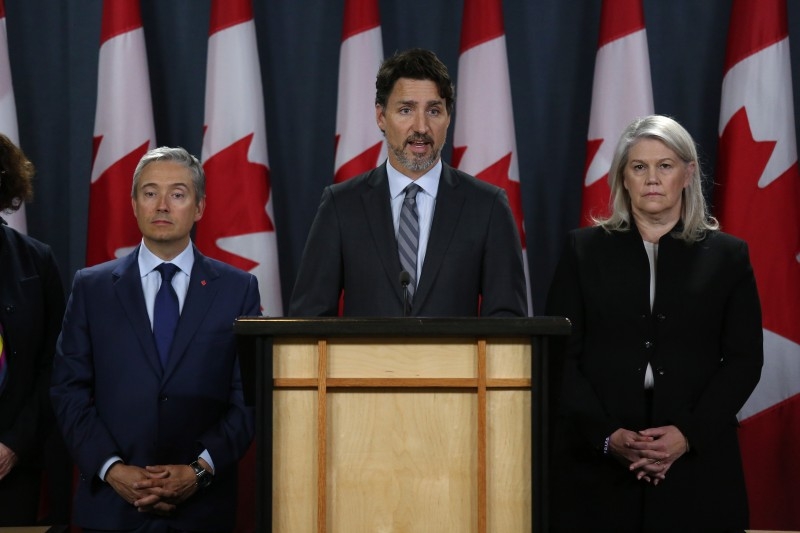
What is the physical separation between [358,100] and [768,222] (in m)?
1.46

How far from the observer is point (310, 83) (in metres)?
4.08

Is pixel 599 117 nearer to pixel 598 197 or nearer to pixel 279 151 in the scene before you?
pixel 598 197

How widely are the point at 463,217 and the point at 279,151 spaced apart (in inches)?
62.7

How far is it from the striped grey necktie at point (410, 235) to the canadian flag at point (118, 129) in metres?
1.29

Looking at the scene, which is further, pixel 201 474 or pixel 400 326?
pixel 201 474

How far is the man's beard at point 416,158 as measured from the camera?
107 inches

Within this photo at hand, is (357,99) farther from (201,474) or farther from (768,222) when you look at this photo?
(201,474)

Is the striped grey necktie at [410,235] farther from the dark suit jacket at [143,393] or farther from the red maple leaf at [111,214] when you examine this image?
the red maple leaf at [111,214]

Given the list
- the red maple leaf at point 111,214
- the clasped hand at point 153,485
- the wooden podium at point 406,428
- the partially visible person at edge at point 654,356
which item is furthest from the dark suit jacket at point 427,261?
the red maple leaf at point 111,214

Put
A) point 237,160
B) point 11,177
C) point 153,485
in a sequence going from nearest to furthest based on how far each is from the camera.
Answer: point 153,485 → point 11,177 → point 237,160

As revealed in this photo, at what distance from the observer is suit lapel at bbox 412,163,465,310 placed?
2.58 metres

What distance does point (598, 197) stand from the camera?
363 centimetres

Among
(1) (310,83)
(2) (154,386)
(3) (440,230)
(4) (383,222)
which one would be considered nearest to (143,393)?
(2) (154,386)

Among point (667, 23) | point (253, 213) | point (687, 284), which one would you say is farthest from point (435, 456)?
point (667, 23)
